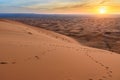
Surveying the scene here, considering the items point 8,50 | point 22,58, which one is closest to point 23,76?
point 22,58

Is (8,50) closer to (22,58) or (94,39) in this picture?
(22,58)

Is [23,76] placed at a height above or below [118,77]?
above

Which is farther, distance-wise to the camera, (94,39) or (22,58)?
(94,39)

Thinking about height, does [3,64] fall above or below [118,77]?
above

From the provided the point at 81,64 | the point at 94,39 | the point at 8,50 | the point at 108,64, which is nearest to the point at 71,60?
the point at 81,64

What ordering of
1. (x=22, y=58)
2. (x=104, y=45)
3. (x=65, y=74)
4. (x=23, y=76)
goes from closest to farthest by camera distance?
(x=23, y=76) < (x=65, y=74) < (x=22, y=58) < (x=104, y=45)

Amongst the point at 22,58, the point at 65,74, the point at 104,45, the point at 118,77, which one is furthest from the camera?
the point at 104,45

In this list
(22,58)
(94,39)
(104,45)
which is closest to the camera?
(22,58)

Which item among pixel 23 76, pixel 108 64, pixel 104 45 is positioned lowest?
pixel 104 45

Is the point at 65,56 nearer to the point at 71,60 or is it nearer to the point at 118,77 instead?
the point at 71,60
